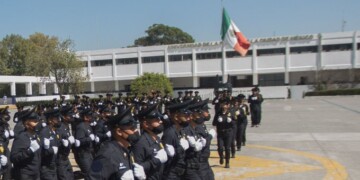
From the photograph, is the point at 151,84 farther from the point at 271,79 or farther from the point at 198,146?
the point at 198,146

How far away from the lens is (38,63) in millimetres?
48906

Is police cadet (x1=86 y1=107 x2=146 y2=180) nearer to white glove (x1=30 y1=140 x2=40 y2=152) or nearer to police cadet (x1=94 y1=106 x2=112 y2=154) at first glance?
white glove (x1=30 y1=140 x2=40 y2=152)

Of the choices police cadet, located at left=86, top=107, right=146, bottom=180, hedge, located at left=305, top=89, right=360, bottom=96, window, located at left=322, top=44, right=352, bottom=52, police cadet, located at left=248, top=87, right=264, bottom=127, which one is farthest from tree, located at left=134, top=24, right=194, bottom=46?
police cadet, located at left=86, top=107, right=146, bottom=180

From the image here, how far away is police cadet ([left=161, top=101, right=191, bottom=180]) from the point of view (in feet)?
19.7

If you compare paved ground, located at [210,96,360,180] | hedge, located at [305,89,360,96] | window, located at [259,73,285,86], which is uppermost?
window, located at [259,73,285,86]

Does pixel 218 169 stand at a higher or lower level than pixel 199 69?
lower

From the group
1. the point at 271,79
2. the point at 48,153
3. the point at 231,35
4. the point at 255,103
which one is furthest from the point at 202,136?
the point at 271,79

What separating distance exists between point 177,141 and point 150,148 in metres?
1.13

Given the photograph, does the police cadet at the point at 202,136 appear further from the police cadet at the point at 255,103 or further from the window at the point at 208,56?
the window at the point at 208,56

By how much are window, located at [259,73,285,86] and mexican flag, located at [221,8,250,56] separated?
1186 inches

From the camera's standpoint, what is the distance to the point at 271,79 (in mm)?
57469

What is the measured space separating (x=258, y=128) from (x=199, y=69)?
4000cm

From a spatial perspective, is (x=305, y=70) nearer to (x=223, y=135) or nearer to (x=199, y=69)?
(x=199, y=69)

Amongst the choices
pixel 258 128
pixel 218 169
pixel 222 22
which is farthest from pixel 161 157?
pixel 222 22
